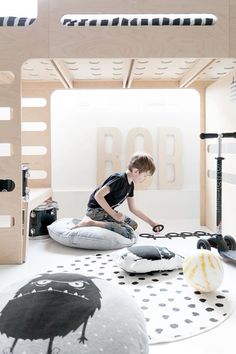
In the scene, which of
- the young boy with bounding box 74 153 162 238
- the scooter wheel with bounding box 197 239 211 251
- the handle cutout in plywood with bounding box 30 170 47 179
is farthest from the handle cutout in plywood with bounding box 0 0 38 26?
the scooter wheel with bounding box 197 239 211 251

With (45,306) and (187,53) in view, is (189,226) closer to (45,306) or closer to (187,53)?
(187,53)

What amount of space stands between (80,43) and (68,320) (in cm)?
129

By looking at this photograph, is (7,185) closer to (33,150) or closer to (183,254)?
(183,254)

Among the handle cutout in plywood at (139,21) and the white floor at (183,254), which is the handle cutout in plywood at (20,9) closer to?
the handle cutout in plywood at (139,21)

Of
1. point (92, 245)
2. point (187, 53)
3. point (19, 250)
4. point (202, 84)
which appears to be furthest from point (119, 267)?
point (202, 84)

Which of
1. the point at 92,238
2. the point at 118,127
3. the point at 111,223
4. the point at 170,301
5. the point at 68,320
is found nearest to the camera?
the point at 68,320

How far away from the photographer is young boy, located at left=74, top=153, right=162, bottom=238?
205 cm

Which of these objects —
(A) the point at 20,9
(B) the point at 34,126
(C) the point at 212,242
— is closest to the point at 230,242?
(C) the point at 212,242

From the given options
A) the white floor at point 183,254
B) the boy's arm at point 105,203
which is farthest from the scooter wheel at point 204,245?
the boy's arm at point 105,203

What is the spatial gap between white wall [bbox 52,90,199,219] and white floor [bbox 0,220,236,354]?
0.23 m

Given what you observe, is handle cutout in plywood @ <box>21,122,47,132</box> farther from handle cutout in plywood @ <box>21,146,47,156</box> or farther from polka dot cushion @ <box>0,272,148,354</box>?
polka dot cushion @ <box>0,272,148,354</box>

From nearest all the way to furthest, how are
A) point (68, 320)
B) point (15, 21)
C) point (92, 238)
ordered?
point (68, 320), point (15, 21), point (92, 238)

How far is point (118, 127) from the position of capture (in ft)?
9.50

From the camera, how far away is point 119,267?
1573 mm
